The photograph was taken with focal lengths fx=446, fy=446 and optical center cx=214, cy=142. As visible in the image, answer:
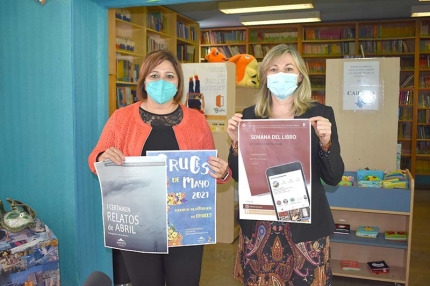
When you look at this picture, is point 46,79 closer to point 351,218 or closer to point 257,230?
point 257,230

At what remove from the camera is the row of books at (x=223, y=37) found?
9.57 meters

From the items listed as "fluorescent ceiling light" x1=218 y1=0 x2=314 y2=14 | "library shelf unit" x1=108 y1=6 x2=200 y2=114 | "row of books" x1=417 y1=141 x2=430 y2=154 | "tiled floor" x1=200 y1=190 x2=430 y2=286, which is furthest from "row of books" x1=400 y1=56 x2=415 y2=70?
"library shelf unit" x1=108 y1=6 x2=200 y2=114

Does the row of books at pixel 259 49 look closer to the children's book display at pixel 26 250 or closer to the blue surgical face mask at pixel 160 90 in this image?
the children's book display at pixel 26 250

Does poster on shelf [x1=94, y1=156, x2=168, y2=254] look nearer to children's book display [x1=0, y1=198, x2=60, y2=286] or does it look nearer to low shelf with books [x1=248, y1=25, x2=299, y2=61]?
children's book display [x1=0, y1=198, x2=60, y2=286]

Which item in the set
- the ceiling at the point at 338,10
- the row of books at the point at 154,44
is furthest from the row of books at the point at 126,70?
the ceiling at the point at 338,10

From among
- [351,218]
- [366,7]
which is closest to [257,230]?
[351,218]

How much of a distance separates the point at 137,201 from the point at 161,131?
0.33 metres

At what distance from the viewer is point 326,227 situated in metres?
1.81

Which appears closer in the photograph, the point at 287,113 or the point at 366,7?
the point at 287,113

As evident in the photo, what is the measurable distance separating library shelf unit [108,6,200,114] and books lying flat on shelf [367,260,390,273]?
380 centimetres

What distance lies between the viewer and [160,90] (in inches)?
78.4

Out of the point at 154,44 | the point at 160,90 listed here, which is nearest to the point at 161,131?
the point at 160,90

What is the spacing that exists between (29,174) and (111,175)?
112 cm

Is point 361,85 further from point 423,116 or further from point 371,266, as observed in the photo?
point 423,116
